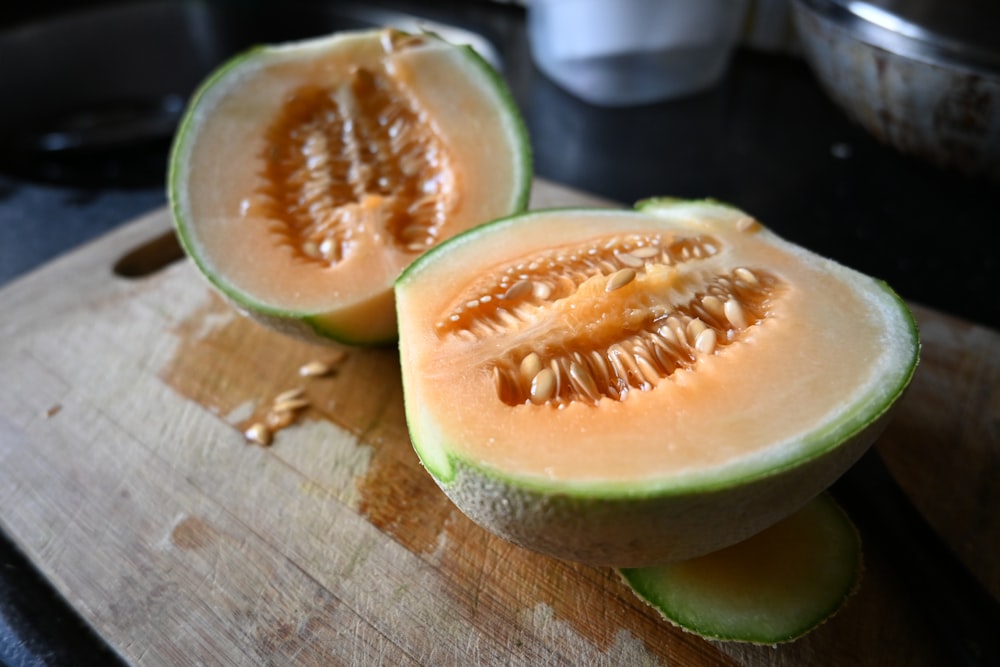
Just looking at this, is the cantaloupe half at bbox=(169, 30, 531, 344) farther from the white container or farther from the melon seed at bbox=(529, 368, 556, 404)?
the white container

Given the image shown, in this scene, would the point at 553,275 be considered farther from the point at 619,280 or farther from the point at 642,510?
the point at 642,510

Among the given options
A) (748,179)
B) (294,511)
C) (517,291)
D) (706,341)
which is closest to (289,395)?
(294,511)

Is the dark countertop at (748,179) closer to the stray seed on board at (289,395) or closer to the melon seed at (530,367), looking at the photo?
the stray seed on board at (289,395)

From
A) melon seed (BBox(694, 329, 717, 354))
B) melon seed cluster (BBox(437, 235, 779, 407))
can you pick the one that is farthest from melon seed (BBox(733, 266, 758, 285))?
melon seed (BBox(694, 329, 717, 354))

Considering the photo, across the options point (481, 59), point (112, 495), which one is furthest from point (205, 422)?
point (481, 59)

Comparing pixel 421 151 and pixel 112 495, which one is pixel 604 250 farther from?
pixel 112 495

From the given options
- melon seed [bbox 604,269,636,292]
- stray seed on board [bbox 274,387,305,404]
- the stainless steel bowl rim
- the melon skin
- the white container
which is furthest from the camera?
the white container
